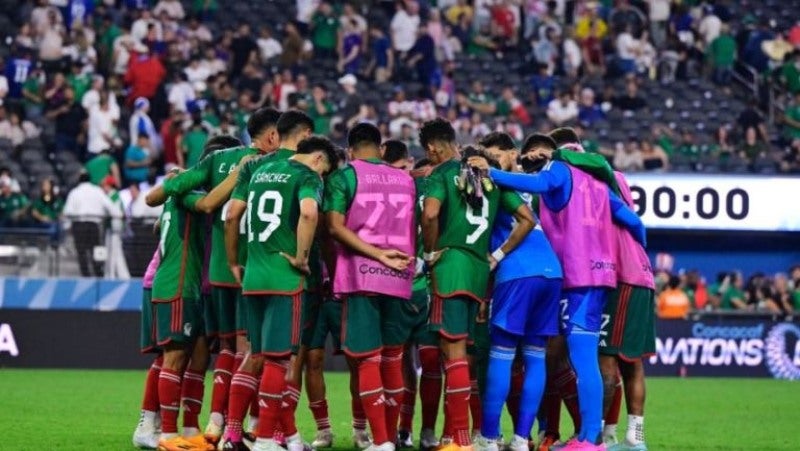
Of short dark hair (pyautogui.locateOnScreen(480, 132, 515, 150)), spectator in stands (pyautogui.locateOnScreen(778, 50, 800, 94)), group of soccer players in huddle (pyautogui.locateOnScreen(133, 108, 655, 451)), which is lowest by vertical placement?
group of soccer players in huddle (pyautogui.locateOnScreen(133, 108, 655, 451))

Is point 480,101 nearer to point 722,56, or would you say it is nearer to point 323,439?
point 722,56

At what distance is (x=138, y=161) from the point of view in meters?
26.0

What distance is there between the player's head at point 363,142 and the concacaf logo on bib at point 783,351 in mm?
14514

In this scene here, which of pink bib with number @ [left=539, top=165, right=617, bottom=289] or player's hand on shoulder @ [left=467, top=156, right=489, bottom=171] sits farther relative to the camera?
pink bib with number @ [left=539, top=165, right=617, bottom=289]

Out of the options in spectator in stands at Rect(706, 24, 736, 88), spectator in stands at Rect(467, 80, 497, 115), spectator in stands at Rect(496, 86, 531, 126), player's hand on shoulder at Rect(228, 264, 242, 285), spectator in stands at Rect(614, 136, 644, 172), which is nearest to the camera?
player's hand on shoulder at Rect(228, 264, 242, 285)

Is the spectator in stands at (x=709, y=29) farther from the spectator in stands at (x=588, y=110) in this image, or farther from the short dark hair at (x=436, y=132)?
the short dark hair at (x=436, y=132)

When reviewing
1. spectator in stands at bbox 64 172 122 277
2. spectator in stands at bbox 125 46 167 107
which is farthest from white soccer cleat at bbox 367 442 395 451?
spectator in stands at bbox 125 46 167 107

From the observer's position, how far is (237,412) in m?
12.0

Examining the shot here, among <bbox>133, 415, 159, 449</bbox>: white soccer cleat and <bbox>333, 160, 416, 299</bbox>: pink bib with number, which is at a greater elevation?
<bbox>333, 160, 416, 299</bbox>: pink bib with number

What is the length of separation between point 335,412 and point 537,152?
17.7ft

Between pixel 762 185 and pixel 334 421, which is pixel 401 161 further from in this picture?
pixel 762 185

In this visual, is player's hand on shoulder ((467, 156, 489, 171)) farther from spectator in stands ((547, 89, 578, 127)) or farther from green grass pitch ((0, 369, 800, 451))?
spectator in stands ((547, 89, 578, 127))

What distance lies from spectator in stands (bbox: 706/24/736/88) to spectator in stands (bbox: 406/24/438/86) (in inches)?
234

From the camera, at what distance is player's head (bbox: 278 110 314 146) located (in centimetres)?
1238
